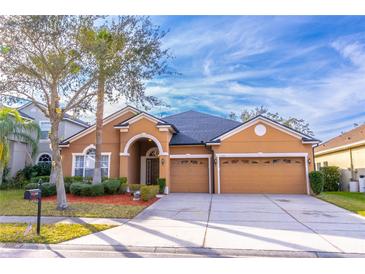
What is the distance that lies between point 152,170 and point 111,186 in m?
4.85

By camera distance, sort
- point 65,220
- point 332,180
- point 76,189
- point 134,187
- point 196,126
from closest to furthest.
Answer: point 65,220 → point 76,189 → point 134,187 → point 332,180 → point 196,126

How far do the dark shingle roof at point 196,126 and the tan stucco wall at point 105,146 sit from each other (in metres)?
3.80

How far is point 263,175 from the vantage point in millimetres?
15320

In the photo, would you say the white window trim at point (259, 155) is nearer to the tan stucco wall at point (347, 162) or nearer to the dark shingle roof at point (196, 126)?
the dark shingle roof at point (196, 126)

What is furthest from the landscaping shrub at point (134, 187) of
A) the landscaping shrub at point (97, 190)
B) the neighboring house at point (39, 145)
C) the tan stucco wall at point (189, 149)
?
the neighboring house at point (39, 145)

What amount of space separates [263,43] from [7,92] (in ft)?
31.2

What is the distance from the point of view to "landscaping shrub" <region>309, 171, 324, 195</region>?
14289 millimetres

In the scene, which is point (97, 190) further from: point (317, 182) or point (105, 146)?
point (317, 182)

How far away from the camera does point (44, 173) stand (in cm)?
1830

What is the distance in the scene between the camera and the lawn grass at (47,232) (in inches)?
238

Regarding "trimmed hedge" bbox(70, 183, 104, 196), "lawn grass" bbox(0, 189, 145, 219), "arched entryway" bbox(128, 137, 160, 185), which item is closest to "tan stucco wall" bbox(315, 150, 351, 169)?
"arched entryway" bbox(128, 137, 160, 185)

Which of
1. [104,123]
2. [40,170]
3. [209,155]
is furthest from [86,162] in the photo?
[209,155]
